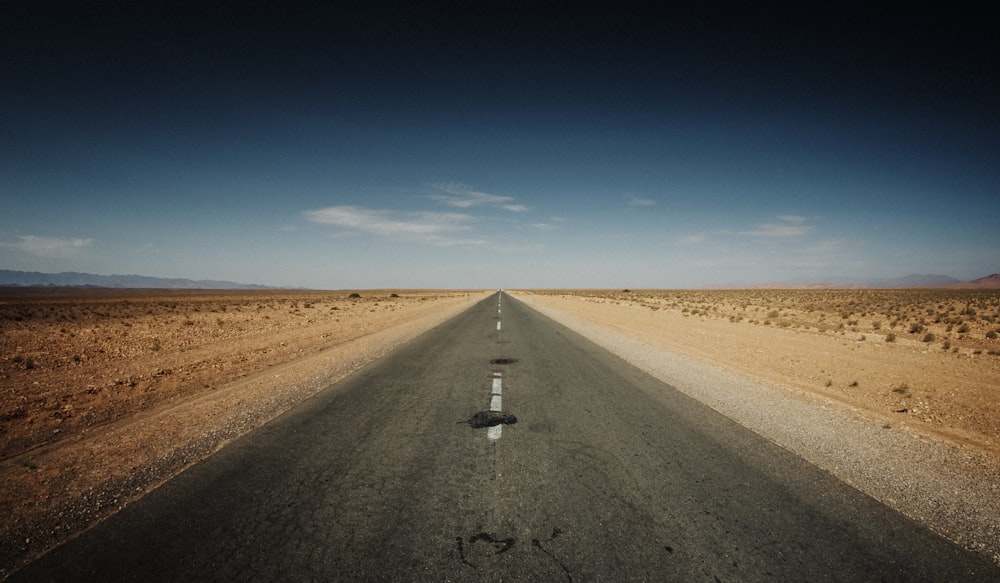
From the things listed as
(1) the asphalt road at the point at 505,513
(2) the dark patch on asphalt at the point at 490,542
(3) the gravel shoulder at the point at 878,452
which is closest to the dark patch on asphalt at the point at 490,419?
(1) the asphalt road at the point at 505,513

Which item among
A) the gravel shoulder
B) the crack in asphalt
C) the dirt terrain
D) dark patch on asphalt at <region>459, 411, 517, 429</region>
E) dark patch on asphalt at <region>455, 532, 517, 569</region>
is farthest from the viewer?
the dirt terrain

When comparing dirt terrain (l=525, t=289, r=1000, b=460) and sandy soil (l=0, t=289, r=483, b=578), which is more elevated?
sandy soil (l=0, t=289, r=483, b=578)

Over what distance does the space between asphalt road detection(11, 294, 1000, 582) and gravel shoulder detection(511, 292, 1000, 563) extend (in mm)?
320


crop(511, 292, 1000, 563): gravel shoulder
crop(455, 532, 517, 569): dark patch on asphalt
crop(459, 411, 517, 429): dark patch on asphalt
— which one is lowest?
crop(511, 292, 1000, 563): gravel shoulder

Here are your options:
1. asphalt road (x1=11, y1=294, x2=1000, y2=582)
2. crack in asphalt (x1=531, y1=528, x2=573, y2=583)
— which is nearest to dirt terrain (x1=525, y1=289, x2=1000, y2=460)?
asphalt road (x1=11, y1=294, x2=1000, y2=582)

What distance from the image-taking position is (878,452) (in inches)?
169

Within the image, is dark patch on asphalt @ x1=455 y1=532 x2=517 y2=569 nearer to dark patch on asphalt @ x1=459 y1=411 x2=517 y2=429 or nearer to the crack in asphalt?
the crack in asphalt

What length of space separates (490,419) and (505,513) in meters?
2.00

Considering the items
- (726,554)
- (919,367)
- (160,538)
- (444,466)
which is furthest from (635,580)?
(919,367)

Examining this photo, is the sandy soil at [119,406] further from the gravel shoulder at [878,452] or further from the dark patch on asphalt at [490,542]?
the gravel shoulder at [878,452]

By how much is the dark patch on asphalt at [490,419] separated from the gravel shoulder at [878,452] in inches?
123

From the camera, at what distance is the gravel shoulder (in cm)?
309

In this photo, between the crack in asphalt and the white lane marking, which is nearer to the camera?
the crack in asphalt

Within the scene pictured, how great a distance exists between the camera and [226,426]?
477cm
